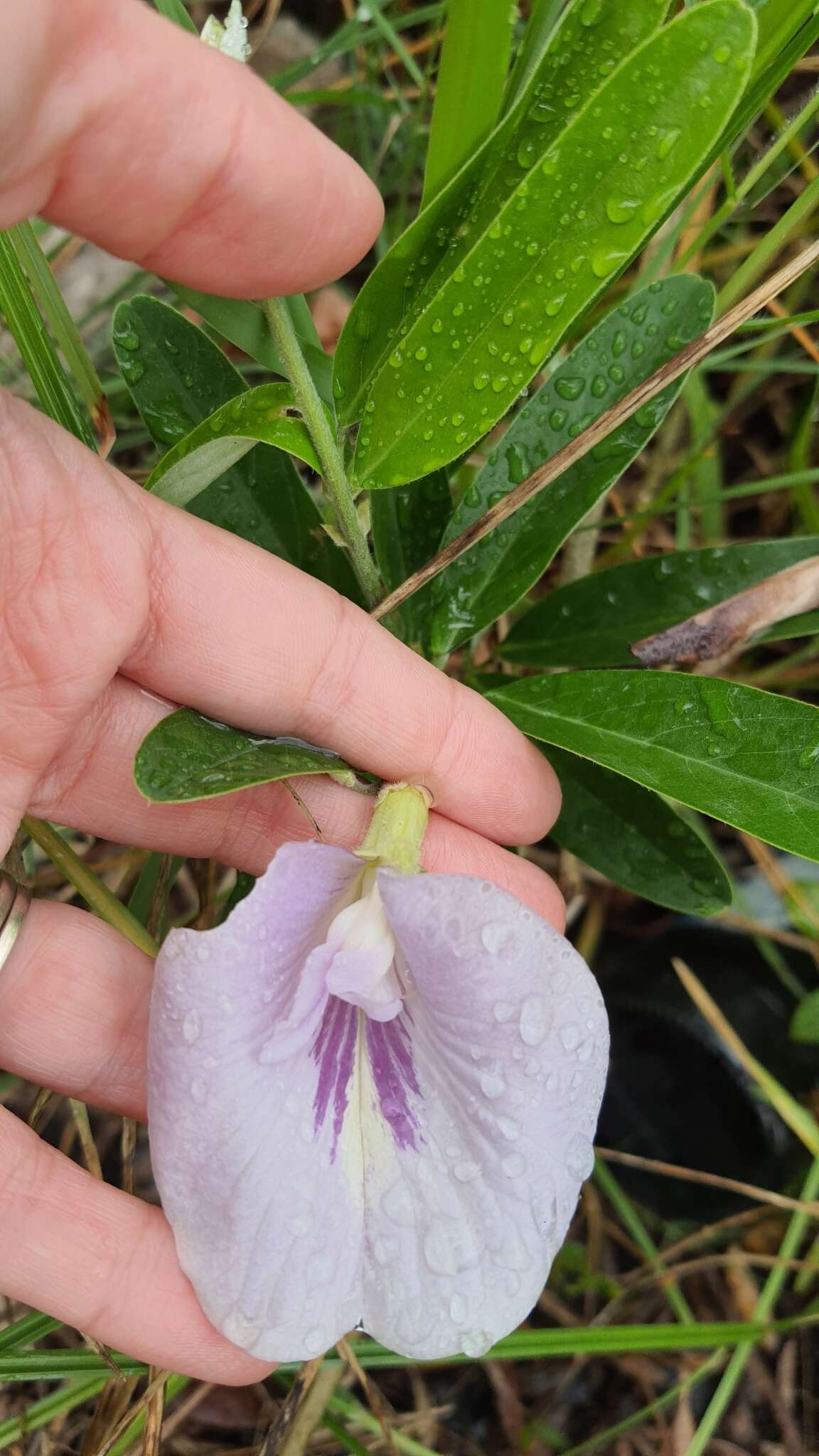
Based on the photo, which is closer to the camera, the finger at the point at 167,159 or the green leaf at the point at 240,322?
the finger at the point at 167,159

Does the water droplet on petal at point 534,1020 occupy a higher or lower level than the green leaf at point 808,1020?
higher

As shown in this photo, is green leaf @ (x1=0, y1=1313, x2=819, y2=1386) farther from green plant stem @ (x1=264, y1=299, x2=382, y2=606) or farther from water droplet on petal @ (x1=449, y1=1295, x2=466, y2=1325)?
green plant stem @ (x1=264, y1=299, x2=382, y2=606)

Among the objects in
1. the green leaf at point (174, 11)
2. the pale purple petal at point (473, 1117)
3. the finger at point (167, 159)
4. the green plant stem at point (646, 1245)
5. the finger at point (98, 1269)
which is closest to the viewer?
the finger at point (167, 159)

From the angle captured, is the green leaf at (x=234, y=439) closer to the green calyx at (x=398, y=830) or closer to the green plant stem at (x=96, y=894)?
the green calyx at (x=398, y=830)

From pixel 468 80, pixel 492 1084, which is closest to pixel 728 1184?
pixel 492 1084

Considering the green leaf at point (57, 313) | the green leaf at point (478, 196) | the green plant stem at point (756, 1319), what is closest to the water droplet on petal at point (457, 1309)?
the green plant stem at point (756, 1319)

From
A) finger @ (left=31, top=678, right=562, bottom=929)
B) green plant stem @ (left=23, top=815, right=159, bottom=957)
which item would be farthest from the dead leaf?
green plant stem @ (left=23, top=815, right=159, bottom=957)

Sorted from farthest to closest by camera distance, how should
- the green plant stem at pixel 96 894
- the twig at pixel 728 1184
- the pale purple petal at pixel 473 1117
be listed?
the twig at pixel 728 1184
the green plant stem at pixel 96 894
the pale purple petal at pixel 473 1117
